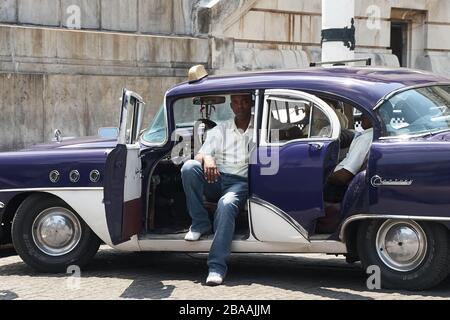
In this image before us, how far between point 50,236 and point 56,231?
73mm

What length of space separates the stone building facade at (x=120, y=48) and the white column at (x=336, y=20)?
15.6 ft

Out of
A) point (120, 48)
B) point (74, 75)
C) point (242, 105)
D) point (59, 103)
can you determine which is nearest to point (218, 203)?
point (242, 105)

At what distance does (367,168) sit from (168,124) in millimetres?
1893

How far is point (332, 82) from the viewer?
646cm

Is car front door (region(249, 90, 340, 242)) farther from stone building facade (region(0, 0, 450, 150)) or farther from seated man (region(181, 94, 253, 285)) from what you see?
stone building facade (region(0, 0, 450, 150))

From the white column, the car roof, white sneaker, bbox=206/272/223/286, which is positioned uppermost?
the white column

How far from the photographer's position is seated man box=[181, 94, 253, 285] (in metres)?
6.50

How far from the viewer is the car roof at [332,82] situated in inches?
249

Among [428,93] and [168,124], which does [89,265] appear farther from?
[428,93]

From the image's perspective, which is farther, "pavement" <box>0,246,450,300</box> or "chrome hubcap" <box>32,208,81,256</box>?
"chrome hubcap" <box>32,208,81,256</box>

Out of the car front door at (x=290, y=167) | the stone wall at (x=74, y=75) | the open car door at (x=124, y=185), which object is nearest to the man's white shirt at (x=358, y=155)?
the car front door at (x=290, y=167)

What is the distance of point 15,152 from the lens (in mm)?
7324

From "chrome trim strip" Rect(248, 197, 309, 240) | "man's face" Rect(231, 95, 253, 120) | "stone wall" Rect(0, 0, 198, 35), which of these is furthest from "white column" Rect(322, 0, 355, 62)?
"stone wall" Rect(0, 0, 198, 35)

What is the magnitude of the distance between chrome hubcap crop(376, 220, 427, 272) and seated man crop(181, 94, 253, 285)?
3.98 ft
